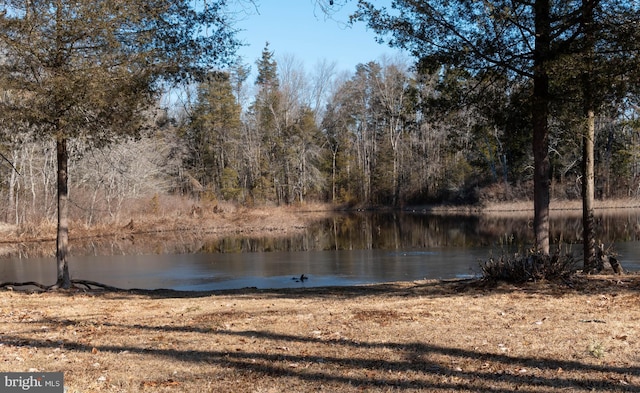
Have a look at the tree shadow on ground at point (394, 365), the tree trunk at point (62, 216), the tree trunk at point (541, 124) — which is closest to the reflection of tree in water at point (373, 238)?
the tree trunk at point (541, 124)

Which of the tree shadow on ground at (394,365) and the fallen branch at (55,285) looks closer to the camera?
the tree shadow on ground at (394,365)

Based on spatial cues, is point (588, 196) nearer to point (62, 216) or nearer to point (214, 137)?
point (62, 216)

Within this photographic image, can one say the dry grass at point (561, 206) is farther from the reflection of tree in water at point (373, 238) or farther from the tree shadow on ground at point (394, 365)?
the tree shadow on ground at point (394, 365)

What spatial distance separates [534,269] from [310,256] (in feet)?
43.9

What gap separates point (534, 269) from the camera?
8.62 meters

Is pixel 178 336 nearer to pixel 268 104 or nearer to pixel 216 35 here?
pixel 216 35

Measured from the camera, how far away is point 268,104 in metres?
56.3

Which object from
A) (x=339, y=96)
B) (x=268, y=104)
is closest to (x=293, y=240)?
(x=268, y=104)

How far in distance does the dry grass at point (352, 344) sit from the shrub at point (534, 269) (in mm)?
495

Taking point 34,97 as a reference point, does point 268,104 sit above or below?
above

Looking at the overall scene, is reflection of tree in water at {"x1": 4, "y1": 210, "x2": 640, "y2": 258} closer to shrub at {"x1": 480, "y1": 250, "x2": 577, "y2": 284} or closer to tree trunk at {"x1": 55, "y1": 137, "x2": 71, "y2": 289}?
shrub at {"x1": 480, "y1": 250, "x2": 577, "y2": 284}

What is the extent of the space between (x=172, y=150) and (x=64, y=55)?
42.4m

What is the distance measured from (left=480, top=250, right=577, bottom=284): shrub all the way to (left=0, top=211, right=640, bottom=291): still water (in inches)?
41.5

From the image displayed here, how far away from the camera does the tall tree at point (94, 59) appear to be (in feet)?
31.9
